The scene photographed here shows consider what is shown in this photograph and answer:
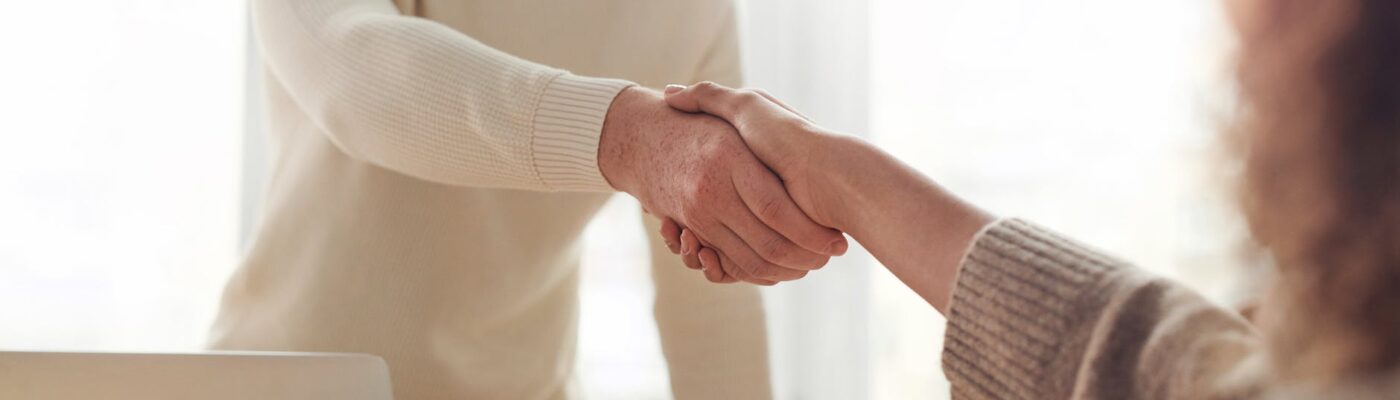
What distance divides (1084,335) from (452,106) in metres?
0.58

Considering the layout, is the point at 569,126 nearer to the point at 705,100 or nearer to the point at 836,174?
the point at 705,100

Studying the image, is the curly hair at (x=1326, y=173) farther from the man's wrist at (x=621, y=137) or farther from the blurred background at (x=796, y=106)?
the blurred background at (x=796, y=106)

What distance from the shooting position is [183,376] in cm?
67

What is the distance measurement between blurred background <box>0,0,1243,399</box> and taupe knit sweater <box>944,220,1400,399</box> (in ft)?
4.29

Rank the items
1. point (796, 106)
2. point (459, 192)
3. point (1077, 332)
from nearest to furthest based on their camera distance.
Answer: point (1077, 332) → point (459, 192) → point (796, 106)

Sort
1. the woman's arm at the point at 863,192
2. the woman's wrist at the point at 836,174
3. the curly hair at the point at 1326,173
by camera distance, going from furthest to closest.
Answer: the woman's wrist at the point at 836,174 → the woman's arm at the point at 863,192 → the curly hair at the point at 1326,173

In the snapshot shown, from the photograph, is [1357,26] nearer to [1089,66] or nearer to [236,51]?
[1089,66]

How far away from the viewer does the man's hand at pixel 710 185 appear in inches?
36.0

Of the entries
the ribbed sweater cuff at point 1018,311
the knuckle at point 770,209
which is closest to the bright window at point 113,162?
the knuckle at point 770,209

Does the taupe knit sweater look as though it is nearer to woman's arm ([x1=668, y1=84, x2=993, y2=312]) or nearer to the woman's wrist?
woman's arm ([x1=668, y1=84, x2=993, y2=312])

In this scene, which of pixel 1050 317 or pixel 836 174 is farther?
pixel 836 174

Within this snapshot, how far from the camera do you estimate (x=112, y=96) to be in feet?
7.84

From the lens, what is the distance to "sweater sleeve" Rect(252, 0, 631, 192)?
938mm

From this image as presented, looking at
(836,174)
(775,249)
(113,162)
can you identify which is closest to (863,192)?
(836,174)
